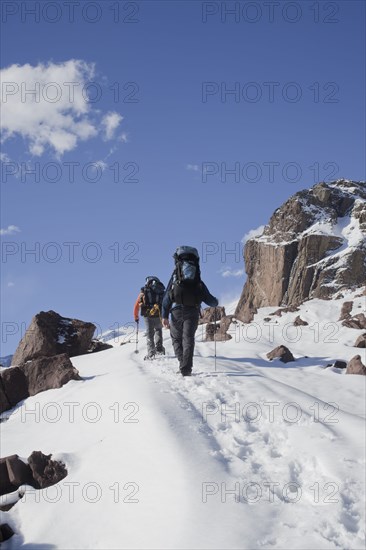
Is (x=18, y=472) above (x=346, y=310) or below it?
below

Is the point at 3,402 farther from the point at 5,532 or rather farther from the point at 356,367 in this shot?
the point at 356,367

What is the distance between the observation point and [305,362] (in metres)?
13.9

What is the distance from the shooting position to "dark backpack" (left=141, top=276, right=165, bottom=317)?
14102 mm

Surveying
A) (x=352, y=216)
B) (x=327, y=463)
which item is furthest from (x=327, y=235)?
(x=327, y=463)

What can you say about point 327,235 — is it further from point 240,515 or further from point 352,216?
point 240,515

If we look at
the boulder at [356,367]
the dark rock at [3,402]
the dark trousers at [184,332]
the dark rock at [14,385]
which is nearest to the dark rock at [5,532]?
the dark trousers at [184,332]

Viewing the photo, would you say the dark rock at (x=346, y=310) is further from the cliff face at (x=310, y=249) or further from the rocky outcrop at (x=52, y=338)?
the cliff face at (x=310, y=249)

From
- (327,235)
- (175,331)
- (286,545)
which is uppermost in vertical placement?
(327,235)

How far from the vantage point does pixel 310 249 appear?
99562 mm

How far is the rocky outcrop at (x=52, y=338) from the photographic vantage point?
673 inches

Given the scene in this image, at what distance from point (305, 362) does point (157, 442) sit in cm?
888

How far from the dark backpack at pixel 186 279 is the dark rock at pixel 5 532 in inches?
253

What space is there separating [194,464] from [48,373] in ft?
23.9

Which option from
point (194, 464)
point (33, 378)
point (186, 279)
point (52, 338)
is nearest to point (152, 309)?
point (186, 279)
